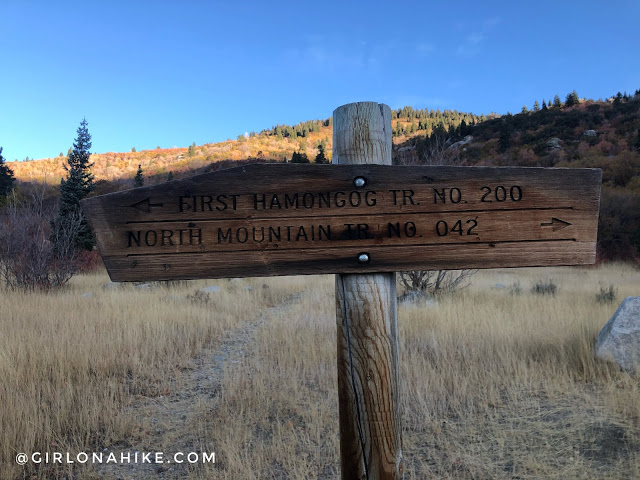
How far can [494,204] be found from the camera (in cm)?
157

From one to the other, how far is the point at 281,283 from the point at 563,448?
11025 millimetres

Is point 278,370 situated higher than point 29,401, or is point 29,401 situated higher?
point 29,401

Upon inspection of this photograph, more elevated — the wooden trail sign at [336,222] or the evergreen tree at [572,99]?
the evergreen tree at [572,99]

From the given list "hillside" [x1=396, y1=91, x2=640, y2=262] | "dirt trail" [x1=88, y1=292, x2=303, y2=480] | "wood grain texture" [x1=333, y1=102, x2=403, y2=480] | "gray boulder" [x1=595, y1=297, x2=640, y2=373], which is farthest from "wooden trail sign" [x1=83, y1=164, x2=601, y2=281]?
"hillside" [x1=396, y1=91, x2=640, y2=262]

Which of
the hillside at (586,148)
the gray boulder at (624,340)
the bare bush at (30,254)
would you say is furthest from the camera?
the hillside at (586,148)

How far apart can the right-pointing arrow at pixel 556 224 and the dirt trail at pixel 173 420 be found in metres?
2.74

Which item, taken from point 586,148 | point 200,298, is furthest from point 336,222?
point 586,148

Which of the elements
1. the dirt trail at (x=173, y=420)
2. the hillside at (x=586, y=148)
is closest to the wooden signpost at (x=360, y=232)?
the dirt trail at (x=173, y=420)

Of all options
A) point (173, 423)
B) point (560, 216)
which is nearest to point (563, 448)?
point (560, 216)

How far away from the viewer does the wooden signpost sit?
4.99 ft

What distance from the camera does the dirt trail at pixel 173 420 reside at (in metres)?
2.88

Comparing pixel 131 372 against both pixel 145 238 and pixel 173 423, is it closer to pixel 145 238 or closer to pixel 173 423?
pixel 173 423

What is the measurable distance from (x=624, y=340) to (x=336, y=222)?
14.6 feet

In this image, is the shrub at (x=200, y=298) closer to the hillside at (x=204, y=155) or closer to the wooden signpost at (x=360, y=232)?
the wooden signpost at (x=360, y=232)
